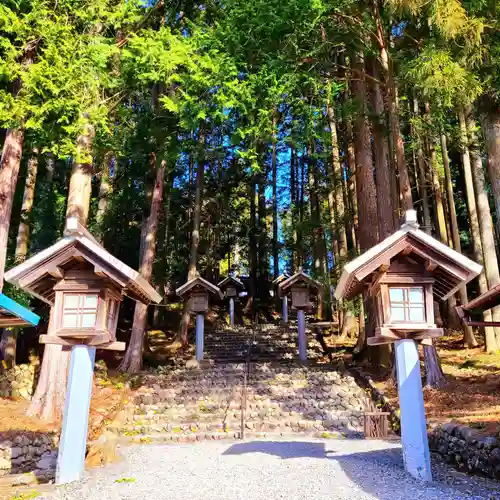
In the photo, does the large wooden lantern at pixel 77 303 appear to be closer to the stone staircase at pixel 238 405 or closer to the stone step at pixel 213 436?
the stone step at pixel 213 436

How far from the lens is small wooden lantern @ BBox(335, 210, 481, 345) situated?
6320 millimetres

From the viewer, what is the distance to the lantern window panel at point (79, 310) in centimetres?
648

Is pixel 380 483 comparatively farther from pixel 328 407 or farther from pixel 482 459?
pixel 328 407

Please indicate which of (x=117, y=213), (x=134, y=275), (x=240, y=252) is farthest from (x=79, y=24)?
(x=240, y=252)

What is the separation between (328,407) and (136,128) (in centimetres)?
900

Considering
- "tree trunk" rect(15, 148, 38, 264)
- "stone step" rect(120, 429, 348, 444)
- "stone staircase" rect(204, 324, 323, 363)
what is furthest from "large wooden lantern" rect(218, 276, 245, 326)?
"stone step" rect(120, 429, 348, 444)

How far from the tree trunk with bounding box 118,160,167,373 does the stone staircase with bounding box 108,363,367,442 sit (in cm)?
116

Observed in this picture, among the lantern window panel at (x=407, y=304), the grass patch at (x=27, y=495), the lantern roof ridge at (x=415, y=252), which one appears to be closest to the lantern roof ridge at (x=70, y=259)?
the grass patch at (x=27, y=495)

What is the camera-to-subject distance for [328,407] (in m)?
11.1

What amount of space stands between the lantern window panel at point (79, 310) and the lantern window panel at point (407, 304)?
4370 millimetres

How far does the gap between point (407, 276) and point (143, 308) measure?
10840mm

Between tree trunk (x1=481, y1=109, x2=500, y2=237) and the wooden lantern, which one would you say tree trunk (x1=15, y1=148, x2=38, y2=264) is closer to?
the wooden lantern

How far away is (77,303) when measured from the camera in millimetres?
6566

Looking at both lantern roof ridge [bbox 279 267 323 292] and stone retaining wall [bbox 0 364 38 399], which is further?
lantern roof ridge [bbox 279 267 323 292]
